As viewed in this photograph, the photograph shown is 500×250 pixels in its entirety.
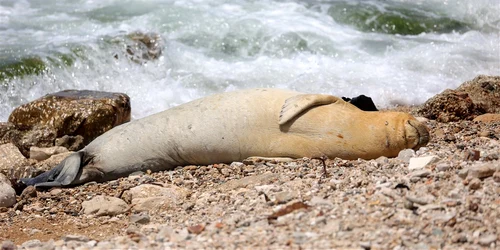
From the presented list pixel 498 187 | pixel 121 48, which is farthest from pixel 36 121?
pixel 498 187

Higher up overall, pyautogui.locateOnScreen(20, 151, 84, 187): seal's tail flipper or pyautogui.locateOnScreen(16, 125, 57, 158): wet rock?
pyautogui.locateOnScreen(20, 151, 84, 187): seal's tail flipper

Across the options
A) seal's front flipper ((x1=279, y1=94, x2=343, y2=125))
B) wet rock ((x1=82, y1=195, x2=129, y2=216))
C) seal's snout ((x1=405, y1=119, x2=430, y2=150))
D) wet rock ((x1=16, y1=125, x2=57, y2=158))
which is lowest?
wet rock ((x1=16, y1=125, x2=57, y2=158))

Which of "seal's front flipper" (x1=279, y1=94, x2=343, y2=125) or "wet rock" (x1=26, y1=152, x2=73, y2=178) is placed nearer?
"seal's front flipper" (x1=279, y1=94, x2=343, y2=125)

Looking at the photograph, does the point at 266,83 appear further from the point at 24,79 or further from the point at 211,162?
the point at 211,162

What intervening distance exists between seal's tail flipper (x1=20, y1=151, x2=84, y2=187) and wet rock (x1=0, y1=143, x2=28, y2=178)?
0.30 m

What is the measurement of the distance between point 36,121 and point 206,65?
3885 millimetres

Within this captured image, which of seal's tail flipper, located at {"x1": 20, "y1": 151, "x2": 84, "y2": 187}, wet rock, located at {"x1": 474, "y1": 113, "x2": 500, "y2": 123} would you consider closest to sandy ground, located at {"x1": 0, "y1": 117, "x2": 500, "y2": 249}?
seal's tail flipper, located at {"x1": 20, "y1": 151, "x2": 84, "y2": 187}

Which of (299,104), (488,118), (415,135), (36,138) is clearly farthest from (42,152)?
(488,118)

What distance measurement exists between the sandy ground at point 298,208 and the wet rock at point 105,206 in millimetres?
43

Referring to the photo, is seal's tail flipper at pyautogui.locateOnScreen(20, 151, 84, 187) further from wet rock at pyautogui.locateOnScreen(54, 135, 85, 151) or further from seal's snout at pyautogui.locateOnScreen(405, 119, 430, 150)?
seal's snout at pyautogui.locateOnScreen(405, 119, 430, 150)

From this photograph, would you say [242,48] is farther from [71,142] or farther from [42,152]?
[42,152]

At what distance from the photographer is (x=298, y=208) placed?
161 inches

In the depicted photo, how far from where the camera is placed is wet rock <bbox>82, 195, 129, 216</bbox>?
523cm

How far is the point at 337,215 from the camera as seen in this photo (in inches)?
Result: 154
